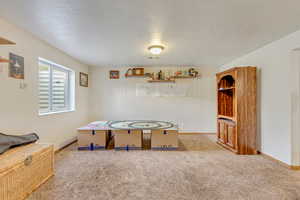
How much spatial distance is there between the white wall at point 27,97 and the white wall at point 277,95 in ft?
14.0

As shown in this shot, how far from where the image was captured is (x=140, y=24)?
220cm

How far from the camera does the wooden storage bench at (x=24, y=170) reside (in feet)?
5.00

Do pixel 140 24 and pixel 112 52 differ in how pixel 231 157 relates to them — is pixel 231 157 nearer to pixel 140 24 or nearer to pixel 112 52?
pixel 140 24

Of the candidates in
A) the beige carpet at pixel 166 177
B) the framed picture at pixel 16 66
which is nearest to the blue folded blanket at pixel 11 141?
the beige carpet at pixel 166 177

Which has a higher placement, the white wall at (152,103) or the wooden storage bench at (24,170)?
the white wall at (152,103)

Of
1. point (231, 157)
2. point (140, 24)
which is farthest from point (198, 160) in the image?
point (140, 24)

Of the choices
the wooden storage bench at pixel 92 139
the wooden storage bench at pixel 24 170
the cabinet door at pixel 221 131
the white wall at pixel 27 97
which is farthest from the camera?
the cabinet door at pixel 221 131

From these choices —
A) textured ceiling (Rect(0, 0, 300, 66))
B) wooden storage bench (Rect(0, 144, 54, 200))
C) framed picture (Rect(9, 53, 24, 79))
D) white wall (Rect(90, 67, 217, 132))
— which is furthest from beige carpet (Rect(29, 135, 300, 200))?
textured ceiling (Rect(0, 0, 300, 66))

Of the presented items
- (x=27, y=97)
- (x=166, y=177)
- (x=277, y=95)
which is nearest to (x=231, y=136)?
(x=277, y=95)

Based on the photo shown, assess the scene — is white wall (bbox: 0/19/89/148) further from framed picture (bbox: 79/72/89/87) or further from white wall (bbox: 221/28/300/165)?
white wall (bbox: 221/28/300/165)

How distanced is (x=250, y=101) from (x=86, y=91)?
14.4 ft

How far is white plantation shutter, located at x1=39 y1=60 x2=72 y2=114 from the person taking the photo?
309cm

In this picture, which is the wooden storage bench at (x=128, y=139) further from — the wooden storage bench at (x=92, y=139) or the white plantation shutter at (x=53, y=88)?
the white plantation shutter at (x=53, y=88)

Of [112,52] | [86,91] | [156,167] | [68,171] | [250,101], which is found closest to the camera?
[68,171]
